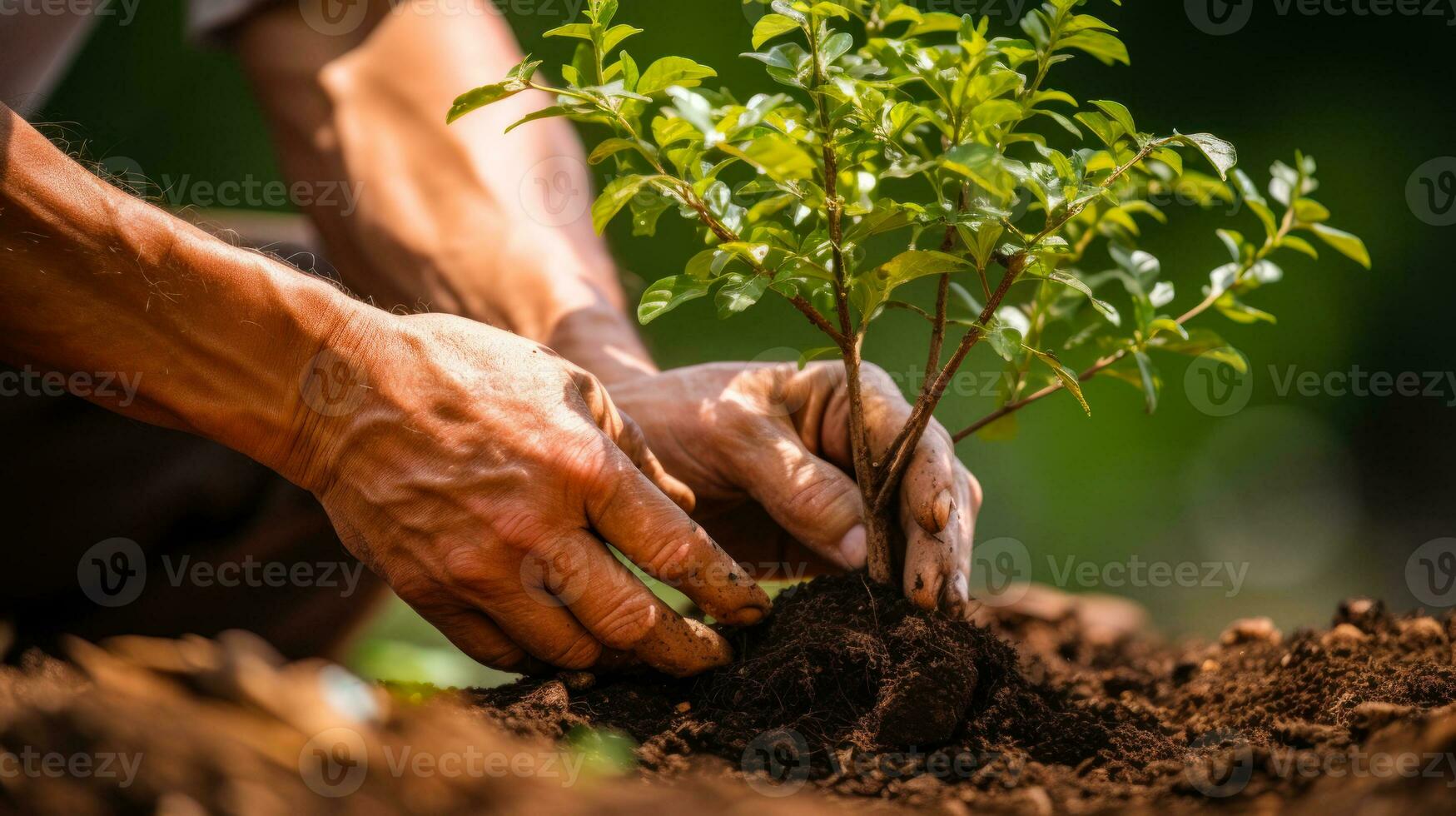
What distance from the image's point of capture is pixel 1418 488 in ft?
12.5

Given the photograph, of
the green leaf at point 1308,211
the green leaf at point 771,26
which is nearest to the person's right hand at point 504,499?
the green leaf at point 771,26

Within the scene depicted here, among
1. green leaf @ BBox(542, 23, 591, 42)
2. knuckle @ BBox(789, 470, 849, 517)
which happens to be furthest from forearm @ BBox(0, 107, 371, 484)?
knuckle @ BBox(789, 470, 849, 517)

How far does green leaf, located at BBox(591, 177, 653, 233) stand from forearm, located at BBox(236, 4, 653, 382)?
95 cm

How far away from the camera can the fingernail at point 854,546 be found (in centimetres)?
167

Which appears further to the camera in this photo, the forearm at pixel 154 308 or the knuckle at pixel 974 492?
the knuckle at pixel 974 492

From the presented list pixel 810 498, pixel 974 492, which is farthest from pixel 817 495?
pixel 974 492

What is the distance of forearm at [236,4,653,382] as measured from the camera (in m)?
2.43

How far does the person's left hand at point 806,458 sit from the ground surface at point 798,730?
0.13m

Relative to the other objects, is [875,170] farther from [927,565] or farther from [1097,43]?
[927,565]

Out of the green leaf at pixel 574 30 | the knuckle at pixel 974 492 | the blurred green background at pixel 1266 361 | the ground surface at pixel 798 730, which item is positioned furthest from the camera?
the blurred green background at pixel 1266 361

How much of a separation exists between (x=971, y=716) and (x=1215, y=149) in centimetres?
82

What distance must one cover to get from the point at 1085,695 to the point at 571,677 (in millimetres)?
912

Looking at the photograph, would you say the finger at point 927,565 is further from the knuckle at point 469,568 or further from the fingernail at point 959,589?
the knuckle at point 469,568

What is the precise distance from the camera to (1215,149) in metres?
1.14
